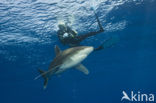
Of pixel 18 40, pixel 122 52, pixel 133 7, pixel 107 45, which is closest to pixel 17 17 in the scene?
pixel 18 40

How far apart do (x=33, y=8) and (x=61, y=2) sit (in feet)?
7.56

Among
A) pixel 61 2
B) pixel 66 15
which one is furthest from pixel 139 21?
pixel 61 2

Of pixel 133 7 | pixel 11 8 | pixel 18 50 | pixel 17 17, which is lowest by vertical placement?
pixel 18 50

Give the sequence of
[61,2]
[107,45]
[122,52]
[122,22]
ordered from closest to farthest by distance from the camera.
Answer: [107,45] → [61,2] → [122,22] → [122,52]

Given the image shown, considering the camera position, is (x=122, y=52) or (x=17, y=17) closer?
(x=17, y=17)

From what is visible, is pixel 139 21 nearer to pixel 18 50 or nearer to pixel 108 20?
pixel 108 20

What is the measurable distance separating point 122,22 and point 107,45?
631 inches

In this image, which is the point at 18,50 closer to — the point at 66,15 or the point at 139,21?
the point at 66,15

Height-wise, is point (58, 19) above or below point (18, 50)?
above

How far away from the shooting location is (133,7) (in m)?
15.9

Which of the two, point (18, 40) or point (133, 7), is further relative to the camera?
point (18, 40)

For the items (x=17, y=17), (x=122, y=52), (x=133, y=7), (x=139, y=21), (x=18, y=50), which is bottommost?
(x=122, y=52)

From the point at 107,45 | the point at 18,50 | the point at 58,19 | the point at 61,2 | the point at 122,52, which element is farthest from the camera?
the point at 122,52

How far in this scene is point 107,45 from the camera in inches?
185
